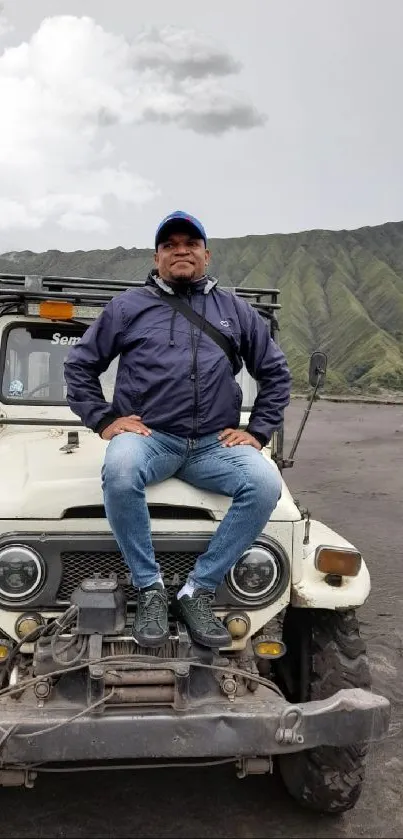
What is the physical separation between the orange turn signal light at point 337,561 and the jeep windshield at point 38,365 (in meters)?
1.52

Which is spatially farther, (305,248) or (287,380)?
(305,248)

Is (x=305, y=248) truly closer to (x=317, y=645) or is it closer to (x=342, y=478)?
(x=342, y=478)

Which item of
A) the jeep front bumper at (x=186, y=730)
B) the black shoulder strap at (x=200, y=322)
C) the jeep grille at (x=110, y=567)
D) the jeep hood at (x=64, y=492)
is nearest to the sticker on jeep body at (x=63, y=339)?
the jeep hood at (x=64, y=492)

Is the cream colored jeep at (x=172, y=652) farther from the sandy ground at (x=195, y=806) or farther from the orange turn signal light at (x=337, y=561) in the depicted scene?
the sandy ground at (x=195, y=806)

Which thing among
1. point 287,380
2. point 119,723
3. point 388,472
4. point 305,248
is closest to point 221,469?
point 287,380

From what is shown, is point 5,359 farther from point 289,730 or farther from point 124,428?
point 289,730

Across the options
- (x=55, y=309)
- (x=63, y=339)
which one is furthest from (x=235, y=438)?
(x=63, y=339)

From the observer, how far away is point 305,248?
154 meters

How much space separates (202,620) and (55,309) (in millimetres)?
2192

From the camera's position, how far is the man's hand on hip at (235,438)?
3.42 meters

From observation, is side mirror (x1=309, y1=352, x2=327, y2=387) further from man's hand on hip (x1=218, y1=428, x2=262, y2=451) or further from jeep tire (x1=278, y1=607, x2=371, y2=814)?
jeep tire (x1=278, y1=607, x2=371, y2=814)

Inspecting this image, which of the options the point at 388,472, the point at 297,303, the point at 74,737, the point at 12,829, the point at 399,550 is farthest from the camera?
the point at 297,303

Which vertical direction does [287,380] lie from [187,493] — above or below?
above

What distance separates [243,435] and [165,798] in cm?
165
